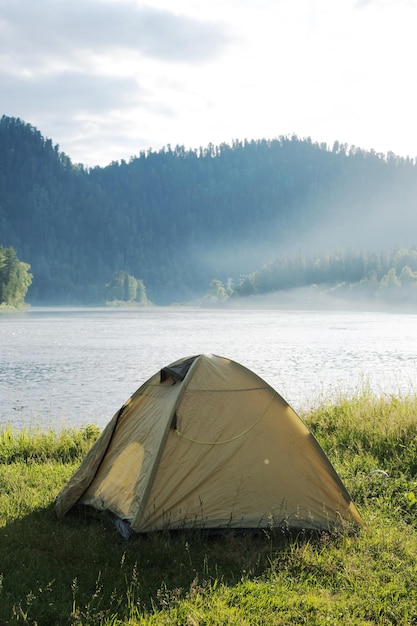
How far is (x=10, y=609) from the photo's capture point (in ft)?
15.6

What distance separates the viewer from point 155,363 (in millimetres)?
31516

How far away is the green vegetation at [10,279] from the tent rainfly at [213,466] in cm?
8971

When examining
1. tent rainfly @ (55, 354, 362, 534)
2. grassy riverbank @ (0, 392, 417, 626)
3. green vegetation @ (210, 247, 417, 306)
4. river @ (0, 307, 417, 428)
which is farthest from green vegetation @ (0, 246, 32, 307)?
tent rainfly @ (55, 354, 362, 534)

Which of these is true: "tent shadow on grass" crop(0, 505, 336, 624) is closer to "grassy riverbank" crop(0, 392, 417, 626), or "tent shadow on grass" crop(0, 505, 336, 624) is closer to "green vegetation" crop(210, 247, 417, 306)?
"grassy riverbank" crop(0, 392, 417, 626)

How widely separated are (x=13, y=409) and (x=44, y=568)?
14.6 m

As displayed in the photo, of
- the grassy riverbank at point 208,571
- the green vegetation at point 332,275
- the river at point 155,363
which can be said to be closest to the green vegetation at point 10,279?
the river at point 155,363

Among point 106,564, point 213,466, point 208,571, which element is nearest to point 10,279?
point 213,466

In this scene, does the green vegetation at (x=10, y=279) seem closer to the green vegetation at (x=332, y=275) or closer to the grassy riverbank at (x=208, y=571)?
the green vegetation at (x=332, y=275)

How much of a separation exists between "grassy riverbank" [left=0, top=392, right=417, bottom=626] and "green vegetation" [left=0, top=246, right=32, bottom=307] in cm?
8873

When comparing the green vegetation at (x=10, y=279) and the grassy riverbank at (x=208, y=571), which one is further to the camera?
the green vegetation at (x=10, y=279)

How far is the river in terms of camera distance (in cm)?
1973

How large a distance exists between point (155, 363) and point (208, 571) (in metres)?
26.2

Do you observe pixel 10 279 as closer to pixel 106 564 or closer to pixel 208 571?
pixel 106 564

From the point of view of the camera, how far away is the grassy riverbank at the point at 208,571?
187 inches
